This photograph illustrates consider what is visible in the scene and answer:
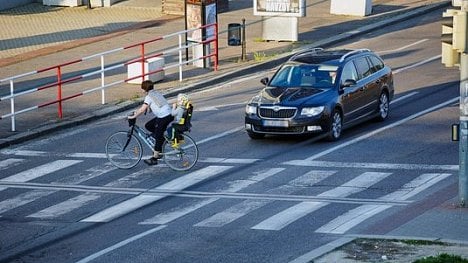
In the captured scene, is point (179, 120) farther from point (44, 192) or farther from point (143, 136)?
point (44, 192)

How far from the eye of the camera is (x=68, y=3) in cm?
4388

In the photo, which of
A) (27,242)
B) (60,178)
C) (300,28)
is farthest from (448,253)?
(300,28)

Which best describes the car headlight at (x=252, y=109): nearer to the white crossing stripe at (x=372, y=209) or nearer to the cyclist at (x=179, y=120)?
the cyclist at (x=179, y=120)

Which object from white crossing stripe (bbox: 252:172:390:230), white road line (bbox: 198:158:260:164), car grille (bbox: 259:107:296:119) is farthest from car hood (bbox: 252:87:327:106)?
white crossing stripe (bbox: 252:172:390:230)

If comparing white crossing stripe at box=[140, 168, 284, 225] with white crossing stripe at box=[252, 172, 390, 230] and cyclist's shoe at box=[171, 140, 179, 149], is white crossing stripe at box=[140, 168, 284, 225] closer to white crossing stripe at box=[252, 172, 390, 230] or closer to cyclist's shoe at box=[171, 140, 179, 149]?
white crossing stripe at box=[252, 172, 390, 230]

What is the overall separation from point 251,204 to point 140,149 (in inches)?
150

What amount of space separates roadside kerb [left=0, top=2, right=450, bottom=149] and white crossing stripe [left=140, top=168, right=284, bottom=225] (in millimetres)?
6200

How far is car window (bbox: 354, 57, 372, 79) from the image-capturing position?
A: 83.9 ft

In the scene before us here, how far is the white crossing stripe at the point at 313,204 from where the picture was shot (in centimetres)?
1769

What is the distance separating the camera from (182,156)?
71.6 feet

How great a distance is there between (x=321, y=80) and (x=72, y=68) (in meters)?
10.4

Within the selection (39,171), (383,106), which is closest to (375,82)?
(383,106)

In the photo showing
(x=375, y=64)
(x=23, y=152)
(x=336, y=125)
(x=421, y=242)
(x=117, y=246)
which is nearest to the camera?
(x=421, y=242)

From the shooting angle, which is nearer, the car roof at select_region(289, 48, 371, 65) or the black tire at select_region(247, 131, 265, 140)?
the black tire at select_region(247, 131, 265, 140)
